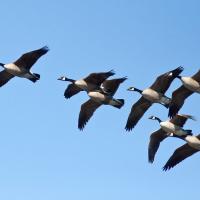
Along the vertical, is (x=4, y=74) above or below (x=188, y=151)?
above

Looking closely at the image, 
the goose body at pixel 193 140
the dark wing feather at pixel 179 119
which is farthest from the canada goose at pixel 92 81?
the goose body at pixel 193 140

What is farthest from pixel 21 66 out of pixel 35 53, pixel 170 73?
pixel 170 73

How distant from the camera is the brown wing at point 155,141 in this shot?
5494 cm

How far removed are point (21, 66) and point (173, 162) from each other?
418 inches

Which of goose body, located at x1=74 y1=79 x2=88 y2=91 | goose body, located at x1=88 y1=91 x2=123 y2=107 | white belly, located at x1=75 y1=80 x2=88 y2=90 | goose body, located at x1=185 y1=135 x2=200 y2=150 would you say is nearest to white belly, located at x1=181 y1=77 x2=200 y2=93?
goose body, located at x1=185 y1=135 x2=200 y2=150

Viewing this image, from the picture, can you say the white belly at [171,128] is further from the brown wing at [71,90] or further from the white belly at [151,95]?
the brown wing at [71,90]

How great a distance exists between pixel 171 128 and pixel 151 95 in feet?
7.16

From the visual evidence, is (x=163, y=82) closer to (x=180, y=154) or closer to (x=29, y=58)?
(x=180, y=154)

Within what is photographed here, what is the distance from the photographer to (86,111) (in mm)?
55875

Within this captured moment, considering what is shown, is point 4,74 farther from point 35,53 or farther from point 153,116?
point 153,116

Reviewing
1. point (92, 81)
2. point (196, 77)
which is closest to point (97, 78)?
point (92, 81)

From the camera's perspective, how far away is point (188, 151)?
5384 cm

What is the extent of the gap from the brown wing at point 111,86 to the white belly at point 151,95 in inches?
63.4

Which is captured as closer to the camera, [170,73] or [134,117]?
[170,73]
